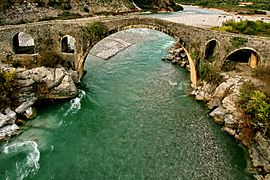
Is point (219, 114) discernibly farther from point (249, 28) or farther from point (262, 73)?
point (249, 28)

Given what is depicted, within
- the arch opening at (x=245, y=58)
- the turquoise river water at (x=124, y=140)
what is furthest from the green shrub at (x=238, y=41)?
the turquoise river water at (x=124, y=140)

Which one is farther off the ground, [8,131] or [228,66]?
[228,66]

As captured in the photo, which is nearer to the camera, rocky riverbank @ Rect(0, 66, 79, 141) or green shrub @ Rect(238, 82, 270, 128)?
green shrub @ Rect(238, 82, 270, 128)

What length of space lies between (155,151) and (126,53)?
28030 millimetres

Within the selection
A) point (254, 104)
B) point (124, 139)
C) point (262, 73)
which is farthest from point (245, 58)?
point (124, 139)

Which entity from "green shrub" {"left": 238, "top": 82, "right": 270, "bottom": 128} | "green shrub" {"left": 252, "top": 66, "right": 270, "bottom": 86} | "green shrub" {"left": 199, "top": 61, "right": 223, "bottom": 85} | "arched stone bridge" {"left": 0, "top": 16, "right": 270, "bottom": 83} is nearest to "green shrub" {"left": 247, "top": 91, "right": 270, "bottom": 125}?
"green shrub" {"left": 238, "top": 82, "right": 270, "bottom": 128}

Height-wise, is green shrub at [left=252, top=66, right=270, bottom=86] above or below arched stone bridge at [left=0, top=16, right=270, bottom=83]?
below

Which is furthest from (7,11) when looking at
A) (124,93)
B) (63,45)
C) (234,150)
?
(234,150)

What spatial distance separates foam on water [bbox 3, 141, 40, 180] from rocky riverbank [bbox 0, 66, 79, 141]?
1.55m

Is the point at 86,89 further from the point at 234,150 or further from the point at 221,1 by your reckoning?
the point at 221,1

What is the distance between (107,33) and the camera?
38.9 metres

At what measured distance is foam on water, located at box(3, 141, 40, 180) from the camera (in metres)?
24.3

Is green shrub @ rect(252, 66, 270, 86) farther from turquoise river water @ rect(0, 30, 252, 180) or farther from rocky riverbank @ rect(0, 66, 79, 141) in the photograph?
rocky riverbank @ rect(0, 66, 79, 141)

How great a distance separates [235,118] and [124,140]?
446 inches
